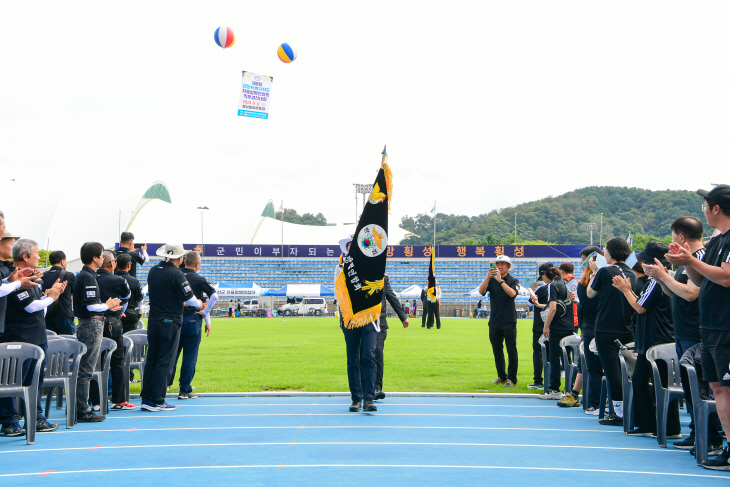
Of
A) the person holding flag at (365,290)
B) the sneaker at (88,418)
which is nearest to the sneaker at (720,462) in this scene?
the person holding flag at (365,290)

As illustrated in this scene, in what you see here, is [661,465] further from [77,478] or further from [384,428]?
[77,478]

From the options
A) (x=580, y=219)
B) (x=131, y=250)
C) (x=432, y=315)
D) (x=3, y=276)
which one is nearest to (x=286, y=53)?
(x=131, y=250)

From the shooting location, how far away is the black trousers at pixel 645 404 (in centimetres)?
622

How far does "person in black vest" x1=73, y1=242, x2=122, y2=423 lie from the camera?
23.2 feet

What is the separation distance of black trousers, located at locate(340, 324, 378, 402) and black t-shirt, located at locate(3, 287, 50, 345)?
351 cm

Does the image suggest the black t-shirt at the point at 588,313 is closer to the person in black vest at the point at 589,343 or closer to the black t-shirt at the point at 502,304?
the person in black vest at the point at 589,343

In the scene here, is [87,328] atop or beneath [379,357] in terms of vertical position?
atop

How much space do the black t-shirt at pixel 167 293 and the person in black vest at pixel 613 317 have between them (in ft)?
16.3

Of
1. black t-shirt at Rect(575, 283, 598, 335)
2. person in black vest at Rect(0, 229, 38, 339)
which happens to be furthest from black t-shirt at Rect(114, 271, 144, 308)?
black t-shirt at Rect(575, 283, 598, 335)

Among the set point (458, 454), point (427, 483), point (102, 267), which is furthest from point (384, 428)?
point (102, 267)

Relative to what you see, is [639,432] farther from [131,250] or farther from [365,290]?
[131,250]

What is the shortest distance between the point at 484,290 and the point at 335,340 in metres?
10.9

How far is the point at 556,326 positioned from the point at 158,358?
18.3 ft

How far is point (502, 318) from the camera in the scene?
1021 cm
